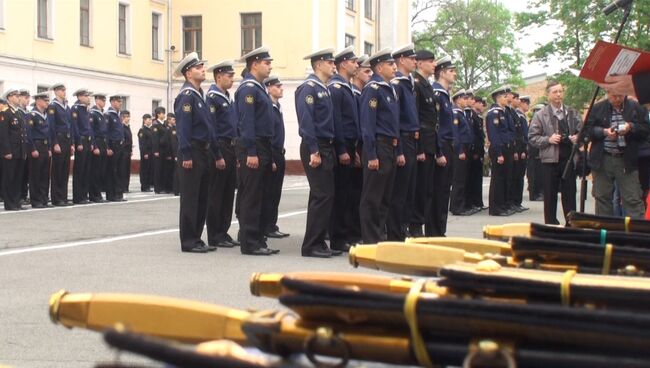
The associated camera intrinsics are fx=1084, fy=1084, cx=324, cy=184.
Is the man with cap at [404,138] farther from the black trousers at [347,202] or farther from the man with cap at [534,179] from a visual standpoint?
the man with cap at [534,179]

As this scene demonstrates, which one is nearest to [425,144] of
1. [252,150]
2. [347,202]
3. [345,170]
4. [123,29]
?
[345,170]

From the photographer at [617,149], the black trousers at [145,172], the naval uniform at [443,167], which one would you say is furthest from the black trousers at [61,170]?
the photographer at [617,149]

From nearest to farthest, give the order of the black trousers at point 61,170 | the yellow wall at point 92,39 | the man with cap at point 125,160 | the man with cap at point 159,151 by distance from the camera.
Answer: the black trousers at point 61,170 < the man with cap at point 125,160 < the man with cap at point 159,151 < the yellow wall at point 92,39

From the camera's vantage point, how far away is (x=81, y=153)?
2184cm

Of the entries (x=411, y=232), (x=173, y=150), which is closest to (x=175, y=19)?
(x=173, y=150)

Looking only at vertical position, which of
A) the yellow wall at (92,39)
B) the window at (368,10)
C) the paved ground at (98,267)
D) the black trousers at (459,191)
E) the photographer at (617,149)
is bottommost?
the paved ground at (98,267)

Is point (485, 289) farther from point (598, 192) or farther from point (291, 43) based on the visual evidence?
point (291, 43)

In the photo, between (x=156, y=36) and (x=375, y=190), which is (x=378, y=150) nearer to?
(x=375, y=190)

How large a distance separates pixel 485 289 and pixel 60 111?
19.4 m

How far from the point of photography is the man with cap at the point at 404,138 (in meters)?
11.7

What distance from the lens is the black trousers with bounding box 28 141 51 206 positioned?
20000 millimetres

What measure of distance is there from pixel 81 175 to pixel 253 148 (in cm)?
1108

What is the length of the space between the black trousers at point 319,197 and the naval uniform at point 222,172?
142 cm

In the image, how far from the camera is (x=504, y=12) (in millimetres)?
80375
